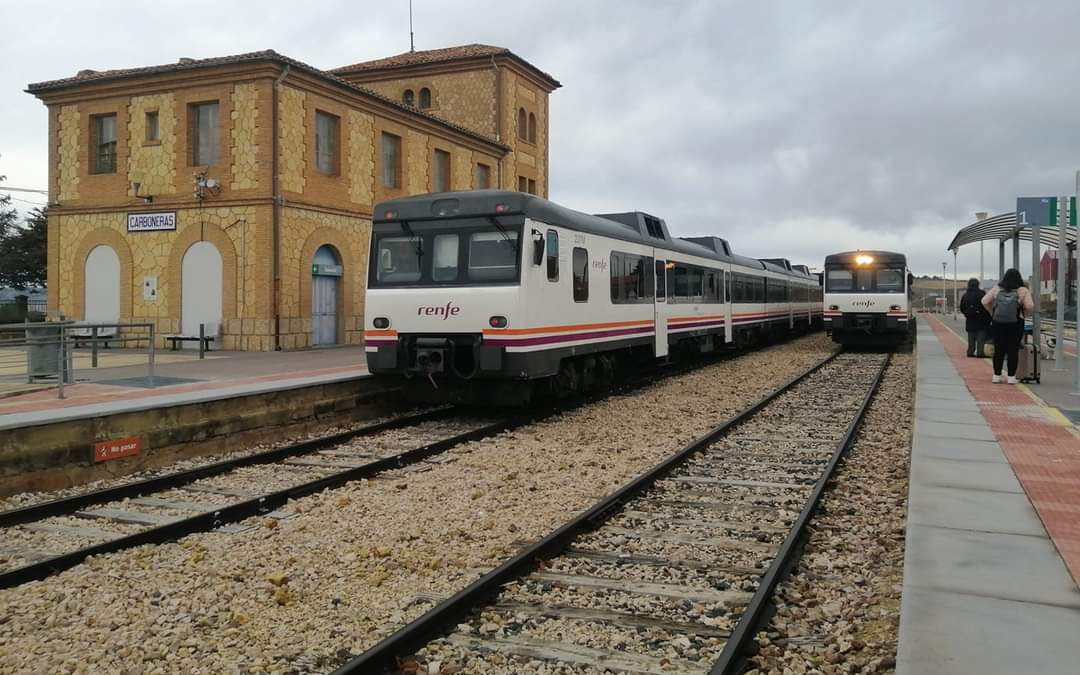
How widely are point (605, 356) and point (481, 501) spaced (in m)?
7.10

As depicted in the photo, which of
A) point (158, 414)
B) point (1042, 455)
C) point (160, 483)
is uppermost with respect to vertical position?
point (158, 414)

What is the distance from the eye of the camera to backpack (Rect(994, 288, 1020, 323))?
12734 millimetres

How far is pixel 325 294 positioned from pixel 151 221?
15.5 feet

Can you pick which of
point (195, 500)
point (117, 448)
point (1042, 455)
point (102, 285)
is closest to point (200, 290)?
point (102, 285)

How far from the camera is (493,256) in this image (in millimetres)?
10719

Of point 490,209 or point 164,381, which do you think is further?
point 164,381

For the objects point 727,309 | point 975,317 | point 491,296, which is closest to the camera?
point 491,296

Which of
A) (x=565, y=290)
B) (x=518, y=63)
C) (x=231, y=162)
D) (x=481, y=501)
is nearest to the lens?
(x=481, y=501)

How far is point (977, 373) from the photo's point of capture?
1558 centimetres

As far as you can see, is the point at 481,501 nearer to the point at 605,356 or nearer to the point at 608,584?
the point at 608,584

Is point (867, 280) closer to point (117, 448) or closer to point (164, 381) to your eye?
point (164, 381)

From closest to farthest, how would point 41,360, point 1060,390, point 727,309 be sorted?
1. point 41,360
2. point 1060,390
3. point 727,309

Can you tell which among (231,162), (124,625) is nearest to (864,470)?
(124,625)

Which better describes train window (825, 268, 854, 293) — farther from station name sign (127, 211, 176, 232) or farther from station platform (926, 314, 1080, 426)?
station name sign (127, 211, 176, 232)
